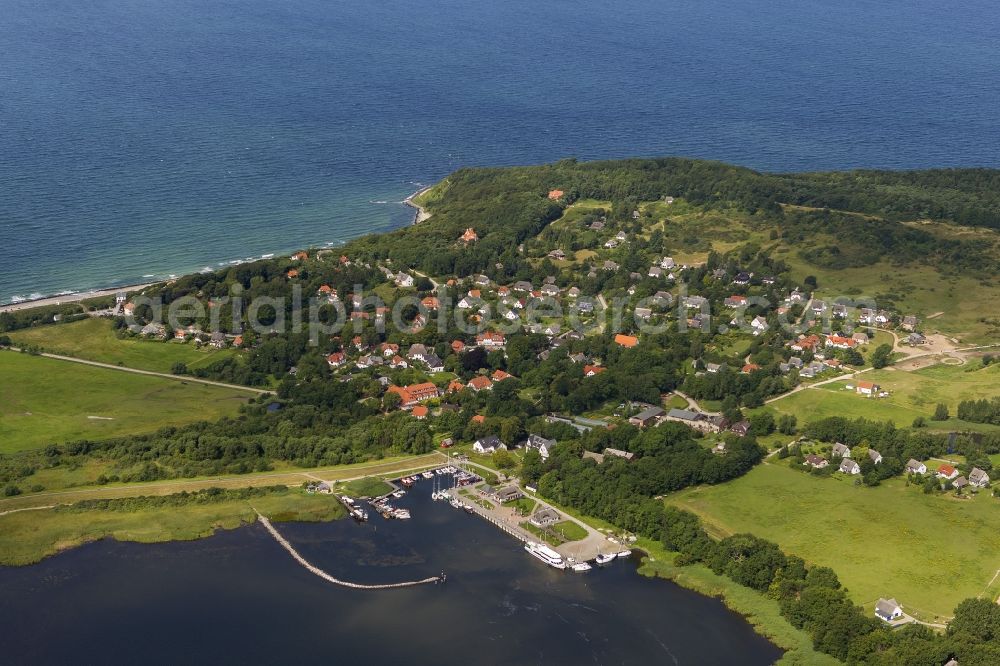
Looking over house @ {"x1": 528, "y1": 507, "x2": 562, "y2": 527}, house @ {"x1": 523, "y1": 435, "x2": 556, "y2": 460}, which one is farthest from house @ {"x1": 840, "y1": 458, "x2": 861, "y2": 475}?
house @ {"x1": 528, "y1": 507, "x2": 562, "y2": 527}

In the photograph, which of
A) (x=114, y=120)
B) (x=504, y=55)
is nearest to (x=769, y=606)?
(x=114, y=120)

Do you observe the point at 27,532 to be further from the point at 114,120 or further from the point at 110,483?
the point at 114,120

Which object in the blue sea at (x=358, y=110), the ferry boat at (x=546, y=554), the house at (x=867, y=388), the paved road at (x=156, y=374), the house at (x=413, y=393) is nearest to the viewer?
the ferry boat at (x=546, y=554)

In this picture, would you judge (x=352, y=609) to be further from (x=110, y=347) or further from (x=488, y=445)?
(x=110, y=347)

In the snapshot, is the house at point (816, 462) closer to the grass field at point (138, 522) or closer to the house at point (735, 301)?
the grass field at point (138, 522)

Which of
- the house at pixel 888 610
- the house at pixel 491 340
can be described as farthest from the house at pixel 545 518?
the house at pixel 491 340

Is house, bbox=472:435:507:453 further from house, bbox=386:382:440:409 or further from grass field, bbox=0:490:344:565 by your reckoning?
grass field, bbox=0:490:344:565
